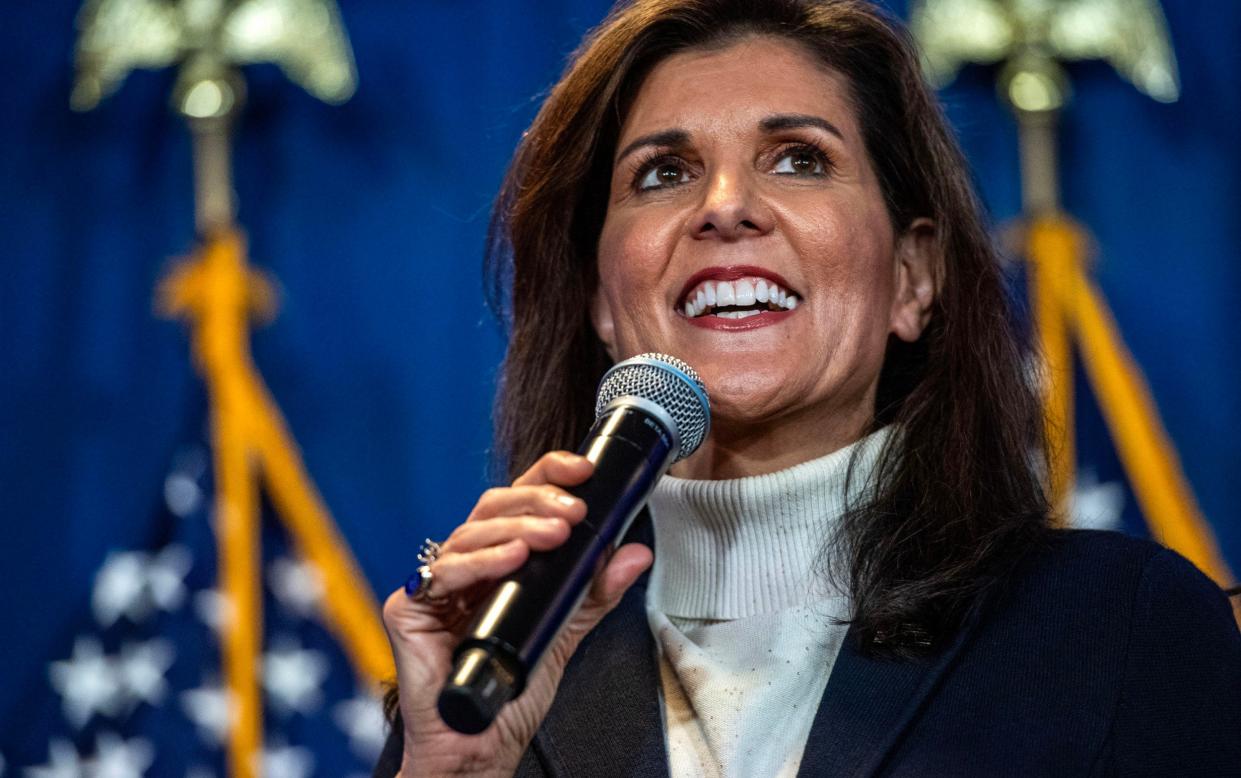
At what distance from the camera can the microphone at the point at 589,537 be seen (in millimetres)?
1016

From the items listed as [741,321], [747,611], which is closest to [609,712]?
[747,611]

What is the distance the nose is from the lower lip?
84mm

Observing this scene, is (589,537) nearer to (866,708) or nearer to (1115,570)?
(866,708)

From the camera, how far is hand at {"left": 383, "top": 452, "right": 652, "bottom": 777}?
115 cm

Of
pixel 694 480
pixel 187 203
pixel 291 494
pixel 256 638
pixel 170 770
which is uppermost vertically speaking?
pixel 694 480

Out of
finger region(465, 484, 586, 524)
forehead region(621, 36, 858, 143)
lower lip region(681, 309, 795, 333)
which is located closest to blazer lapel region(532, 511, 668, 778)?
lower lip region(681, 309, 795, 333)

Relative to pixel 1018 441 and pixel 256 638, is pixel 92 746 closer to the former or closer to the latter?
pixel 256 638

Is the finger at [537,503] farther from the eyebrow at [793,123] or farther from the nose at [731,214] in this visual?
the eyebrow at [793,123]

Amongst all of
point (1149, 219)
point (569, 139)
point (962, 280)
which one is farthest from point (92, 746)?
point (1149, 219)

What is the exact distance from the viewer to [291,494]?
302cm

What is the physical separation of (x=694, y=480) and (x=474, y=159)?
5.31 feet

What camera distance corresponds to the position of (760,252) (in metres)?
1.62

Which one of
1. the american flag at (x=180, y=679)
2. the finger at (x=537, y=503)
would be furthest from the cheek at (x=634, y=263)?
the american flag at (x=180, y=679)

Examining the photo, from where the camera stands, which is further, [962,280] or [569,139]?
[569,139]
